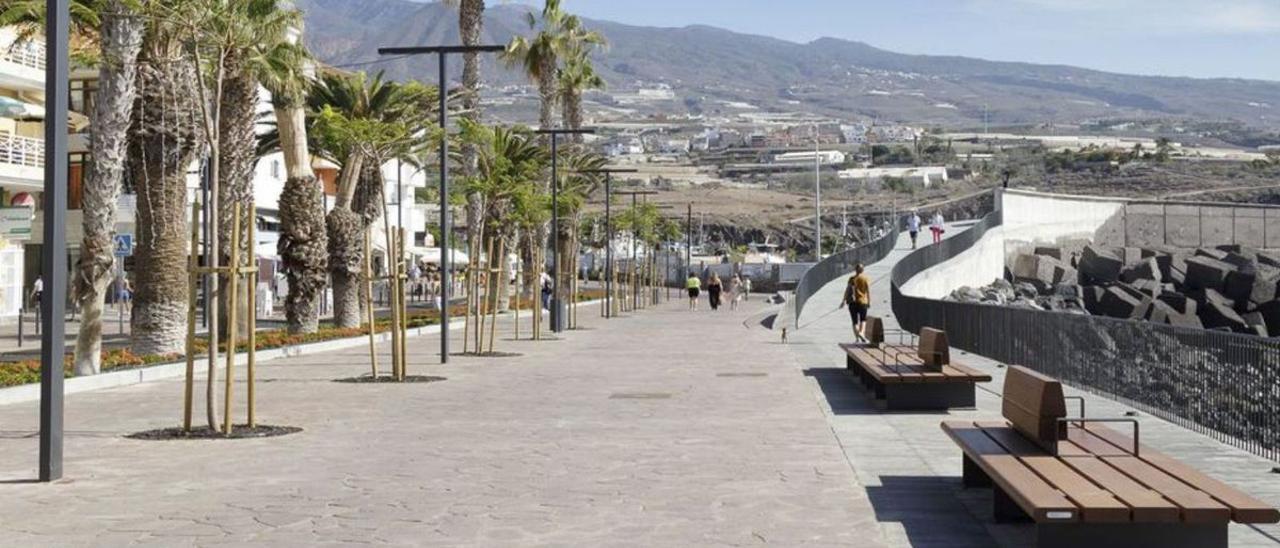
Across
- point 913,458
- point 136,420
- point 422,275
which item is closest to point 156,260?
point 136,420

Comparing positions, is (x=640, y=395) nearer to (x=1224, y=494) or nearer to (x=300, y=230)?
(x=1224, y=494)

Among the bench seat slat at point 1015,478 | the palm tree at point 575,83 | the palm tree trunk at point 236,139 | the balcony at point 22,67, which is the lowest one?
the bench seat slat at point 1015,478

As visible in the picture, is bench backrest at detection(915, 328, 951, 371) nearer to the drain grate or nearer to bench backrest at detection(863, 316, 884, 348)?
the drain grate

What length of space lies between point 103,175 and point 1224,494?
18.7 meters

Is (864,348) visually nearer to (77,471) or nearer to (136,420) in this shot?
(136,420)

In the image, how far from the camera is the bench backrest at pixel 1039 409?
10.2m

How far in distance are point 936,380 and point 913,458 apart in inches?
173


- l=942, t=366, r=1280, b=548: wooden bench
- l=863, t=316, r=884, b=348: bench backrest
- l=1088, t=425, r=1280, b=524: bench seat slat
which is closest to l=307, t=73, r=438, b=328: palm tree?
l=863, t=316, r=884, b=348: bench backrest

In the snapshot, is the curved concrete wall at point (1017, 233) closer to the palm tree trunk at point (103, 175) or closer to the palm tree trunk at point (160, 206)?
the palm tree trunk at point (160, 206)

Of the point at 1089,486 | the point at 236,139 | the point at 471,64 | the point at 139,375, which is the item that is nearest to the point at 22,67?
the point at 471,64

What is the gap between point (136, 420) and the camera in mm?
18047

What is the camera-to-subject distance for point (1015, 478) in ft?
30.4

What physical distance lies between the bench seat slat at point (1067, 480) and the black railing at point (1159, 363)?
361 cm

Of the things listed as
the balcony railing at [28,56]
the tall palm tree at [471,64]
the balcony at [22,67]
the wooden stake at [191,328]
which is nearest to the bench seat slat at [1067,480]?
the wooden stake at [191,328]
